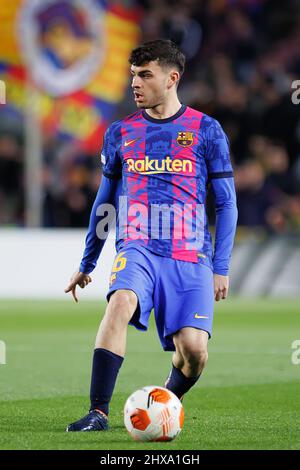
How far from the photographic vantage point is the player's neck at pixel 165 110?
7246 millimetres

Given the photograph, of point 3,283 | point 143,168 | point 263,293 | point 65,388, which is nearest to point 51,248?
point 3,283

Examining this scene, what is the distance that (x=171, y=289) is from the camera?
7.04 metres

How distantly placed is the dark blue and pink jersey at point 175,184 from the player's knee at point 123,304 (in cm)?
41

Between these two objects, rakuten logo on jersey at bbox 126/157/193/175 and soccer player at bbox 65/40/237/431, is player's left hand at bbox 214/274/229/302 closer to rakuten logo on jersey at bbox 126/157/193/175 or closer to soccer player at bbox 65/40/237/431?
soccer player at bbox 65/40/237/431

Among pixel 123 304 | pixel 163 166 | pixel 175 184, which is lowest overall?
pixel 123 304

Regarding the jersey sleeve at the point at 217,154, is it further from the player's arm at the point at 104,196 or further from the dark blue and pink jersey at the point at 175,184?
the player's arm at the point at 104,196

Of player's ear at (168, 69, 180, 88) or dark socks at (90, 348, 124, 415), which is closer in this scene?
dark socks at (90, 348, 124, 415)

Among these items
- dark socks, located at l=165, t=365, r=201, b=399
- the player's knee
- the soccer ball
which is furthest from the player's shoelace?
dark socks, located at l=165, t=365, r=201, b=399

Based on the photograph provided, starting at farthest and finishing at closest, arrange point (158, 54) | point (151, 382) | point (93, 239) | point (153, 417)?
1. point (151, 382)
2. point (93, 239)
3. point (158, 54)
4. point (153, 417)

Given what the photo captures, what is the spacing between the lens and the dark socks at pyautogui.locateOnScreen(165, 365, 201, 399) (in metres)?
7.43

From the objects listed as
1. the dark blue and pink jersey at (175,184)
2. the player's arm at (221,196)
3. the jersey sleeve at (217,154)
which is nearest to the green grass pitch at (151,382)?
the player's arm at (221,196)

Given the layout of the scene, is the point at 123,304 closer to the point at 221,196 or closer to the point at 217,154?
the point at 221,196

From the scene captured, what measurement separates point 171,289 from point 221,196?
2.07 feet

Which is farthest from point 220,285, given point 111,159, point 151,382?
point 151,382
